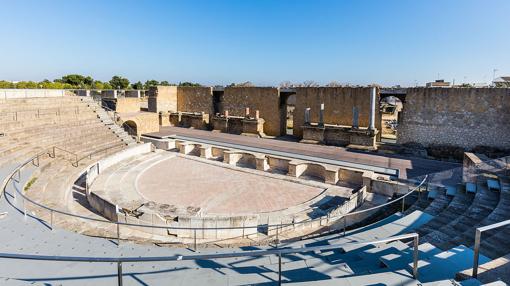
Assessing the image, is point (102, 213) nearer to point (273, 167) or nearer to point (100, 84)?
point (273, 167)

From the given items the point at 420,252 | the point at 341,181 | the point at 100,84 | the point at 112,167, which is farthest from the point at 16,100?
the point at 100,84

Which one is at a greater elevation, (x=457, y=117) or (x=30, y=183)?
(x=457, y=117)

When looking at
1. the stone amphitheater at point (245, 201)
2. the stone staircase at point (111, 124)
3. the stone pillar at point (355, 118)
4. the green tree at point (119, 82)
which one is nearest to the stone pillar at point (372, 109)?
the stone amphitheater at point (245, 201)

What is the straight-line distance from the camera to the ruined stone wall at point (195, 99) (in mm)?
27969

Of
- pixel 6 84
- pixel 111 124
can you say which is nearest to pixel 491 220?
pixel 111 124

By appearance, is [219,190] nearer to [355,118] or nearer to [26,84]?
[355,118]

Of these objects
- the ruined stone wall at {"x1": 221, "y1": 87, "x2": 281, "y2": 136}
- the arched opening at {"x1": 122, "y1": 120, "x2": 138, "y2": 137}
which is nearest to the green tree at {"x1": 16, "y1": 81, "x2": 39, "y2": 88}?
the arched opening at {"x1": 122, "y1": 120, "x2": 138, "y2": 137}

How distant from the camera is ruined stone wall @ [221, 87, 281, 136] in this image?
77.5 ft

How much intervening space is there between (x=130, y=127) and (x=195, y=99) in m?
7.75

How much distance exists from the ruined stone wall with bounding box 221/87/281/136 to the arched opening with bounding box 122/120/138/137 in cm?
777

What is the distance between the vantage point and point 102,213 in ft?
31.5

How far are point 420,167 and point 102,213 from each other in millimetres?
13270

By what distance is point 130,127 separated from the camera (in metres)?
22.7

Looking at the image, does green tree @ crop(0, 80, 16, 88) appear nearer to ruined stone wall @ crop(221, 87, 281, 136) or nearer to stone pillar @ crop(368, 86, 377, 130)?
ruined stone wall @ crop(221, 87, 281, 136)
